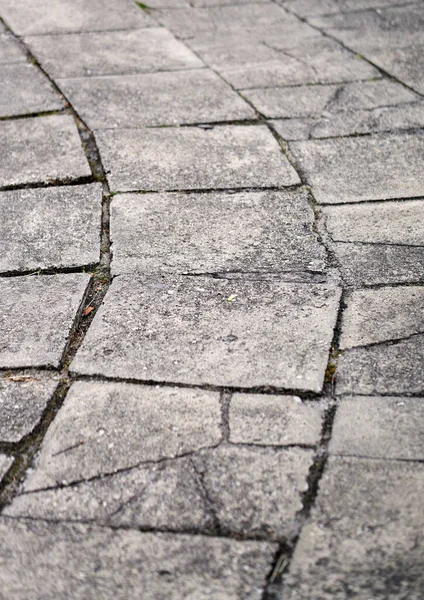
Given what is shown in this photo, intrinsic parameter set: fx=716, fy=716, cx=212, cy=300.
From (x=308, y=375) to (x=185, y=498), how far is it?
0.47 meters

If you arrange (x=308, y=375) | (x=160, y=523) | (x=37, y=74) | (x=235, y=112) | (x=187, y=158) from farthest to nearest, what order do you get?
1. (x=37, y=74)
2. (x=235, y=112)
3. (x=187, y=158)
4. (x=308, y=375)
5. (x=160, y=523)

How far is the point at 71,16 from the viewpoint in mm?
4270

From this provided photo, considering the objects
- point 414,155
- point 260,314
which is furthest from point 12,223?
point 414,155

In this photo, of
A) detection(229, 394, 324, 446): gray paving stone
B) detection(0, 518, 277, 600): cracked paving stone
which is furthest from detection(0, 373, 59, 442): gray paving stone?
detection(229, 394, 324, 446): gray paving stone

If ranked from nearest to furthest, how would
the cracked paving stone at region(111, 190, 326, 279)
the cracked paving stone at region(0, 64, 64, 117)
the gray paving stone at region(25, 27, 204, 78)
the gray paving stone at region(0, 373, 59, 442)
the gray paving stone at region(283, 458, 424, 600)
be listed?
1. the gray paving stone at region(283, 458, 424, 600)
2. the gray paving stone at region(0, 373, 59, 442)
3. the cracked paving stone at region(111, 190, 326, 279)
4. the cracked paving stone at region(0, 64, 64, 117)
5. the gray paving stone at region(25, 27, 204, 78)

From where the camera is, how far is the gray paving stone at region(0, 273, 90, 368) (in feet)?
6.17

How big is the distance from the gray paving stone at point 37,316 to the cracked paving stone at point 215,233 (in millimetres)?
181

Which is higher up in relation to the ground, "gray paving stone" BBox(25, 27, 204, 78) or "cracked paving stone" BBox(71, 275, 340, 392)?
"cracked paving stone" BBox(71, 275, 340, 392)

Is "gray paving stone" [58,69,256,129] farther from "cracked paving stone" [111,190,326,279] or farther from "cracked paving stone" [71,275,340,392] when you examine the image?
"cracked paving stone" [71,275,340,392]

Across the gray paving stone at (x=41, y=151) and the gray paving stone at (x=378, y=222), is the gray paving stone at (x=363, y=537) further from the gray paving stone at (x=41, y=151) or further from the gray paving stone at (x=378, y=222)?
the gray paving stone at (x=41, y=151)

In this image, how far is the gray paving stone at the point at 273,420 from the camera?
5.27 ft

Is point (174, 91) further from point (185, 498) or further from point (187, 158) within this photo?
point (185, 498)

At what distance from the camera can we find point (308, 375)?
1774 millimetres

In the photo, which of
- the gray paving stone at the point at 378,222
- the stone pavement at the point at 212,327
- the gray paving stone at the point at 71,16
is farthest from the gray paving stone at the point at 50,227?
the gray paving stone at the point at 71,16
